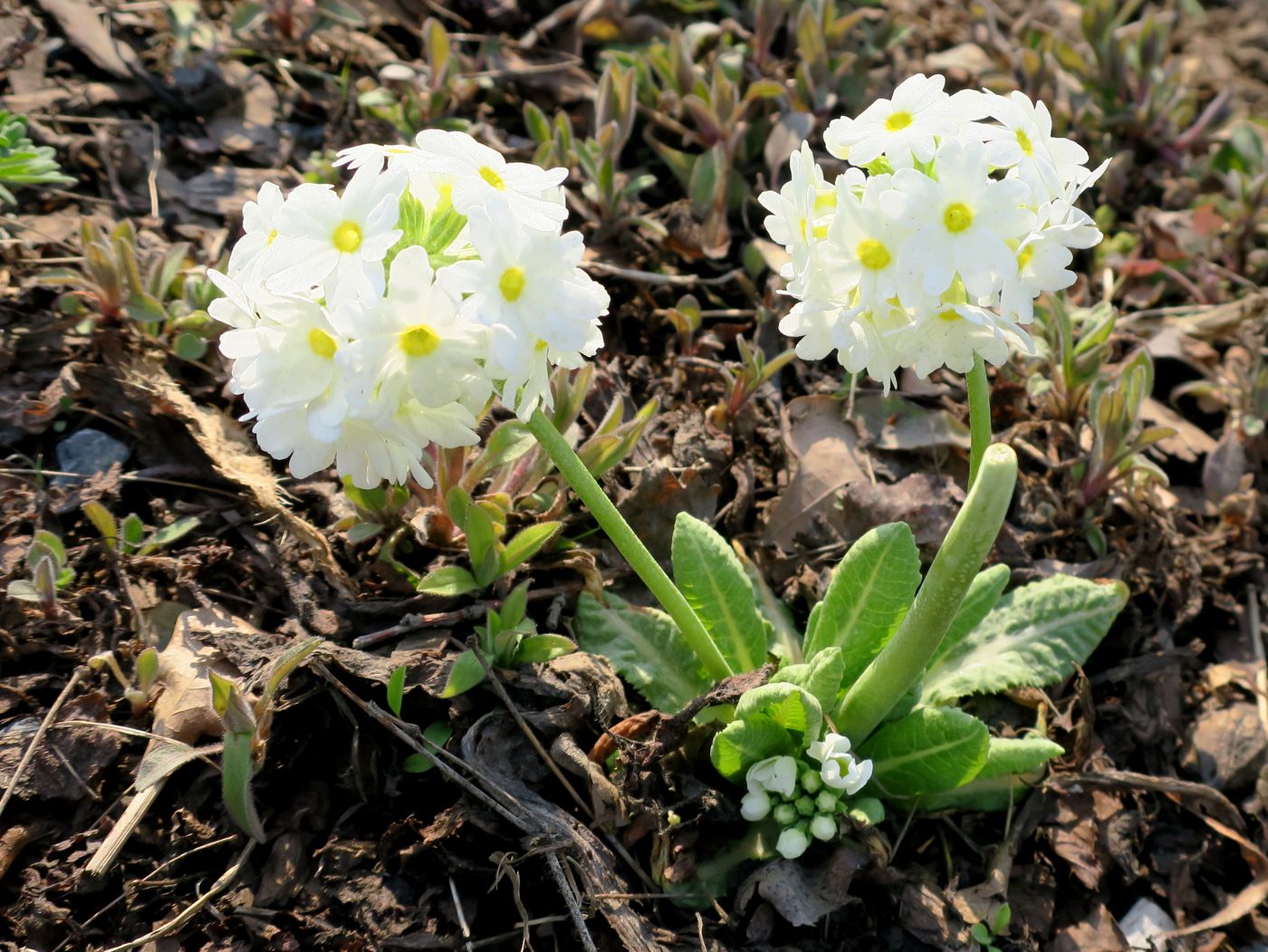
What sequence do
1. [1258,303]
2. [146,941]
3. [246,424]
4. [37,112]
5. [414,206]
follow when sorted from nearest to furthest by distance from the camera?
[414,206], [146,941], [246,424], [37,112], [1258,303]

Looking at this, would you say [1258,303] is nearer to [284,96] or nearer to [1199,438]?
[1199,438]

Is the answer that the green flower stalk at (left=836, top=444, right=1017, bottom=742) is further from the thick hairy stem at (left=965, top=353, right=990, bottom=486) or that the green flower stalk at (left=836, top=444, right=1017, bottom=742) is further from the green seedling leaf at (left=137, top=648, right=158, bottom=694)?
the green seedling leaf at (left=137, top=648, right=158, bottom=694)

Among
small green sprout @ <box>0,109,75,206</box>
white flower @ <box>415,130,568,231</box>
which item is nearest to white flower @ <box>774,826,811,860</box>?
white flower @ <box>415,130,568,231</box>

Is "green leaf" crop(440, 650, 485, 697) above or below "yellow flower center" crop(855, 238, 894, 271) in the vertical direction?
below

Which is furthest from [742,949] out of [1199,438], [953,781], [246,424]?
[1199,438]

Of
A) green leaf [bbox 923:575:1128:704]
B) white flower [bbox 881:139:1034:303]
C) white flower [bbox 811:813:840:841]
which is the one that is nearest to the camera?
white flower [bbox 881:139:1034:303]

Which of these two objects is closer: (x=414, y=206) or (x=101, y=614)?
(x=414, y=206)
